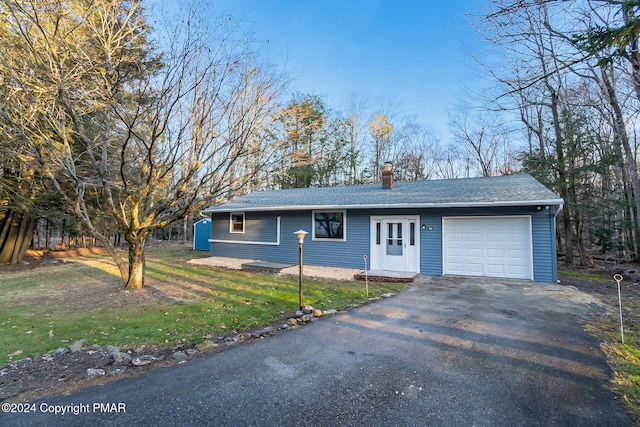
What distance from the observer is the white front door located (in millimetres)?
9906

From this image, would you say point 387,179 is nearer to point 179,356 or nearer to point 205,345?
point 205,345

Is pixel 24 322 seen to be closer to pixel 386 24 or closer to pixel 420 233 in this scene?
pixel 420 233

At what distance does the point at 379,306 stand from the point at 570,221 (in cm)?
1159

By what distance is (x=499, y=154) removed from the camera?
22516mm

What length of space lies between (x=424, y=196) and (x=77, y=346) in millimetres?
9367

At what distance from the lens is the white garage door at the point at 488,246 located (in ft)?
28.5

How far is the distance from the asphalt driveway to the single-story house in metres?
4.39

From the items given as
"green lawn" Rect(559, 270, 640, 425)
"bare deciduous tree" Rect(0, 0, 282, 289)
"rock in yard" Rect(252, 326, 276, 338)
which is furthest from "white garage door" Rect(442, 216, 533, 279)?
"rock in yard" Rect(252, 326, 276, 338)

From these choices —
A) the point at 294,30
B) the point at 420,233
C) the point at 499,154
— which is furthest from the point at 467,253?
the point at 499,154

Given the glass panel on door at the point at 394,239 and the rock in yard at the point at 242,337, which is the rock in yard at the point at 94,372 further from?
the glass panel on door at the point at 394,239

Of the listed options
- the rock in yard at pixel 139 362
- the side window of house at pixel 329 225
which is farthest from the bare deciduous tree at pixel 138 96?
the side window of house at pixel 329 225

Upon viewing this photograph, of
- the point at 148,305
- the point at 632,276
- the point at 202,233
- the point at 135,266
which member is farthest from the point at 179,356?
the point at 202,233

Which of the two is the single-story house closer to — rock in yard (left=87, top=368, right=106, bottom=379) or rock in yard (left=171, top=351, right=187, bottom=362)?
rock in yard (left=171, top=351, right=187, bottom=362)

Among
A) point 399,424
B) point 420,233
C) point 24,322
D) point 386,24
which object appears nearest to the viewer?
point 399,424
